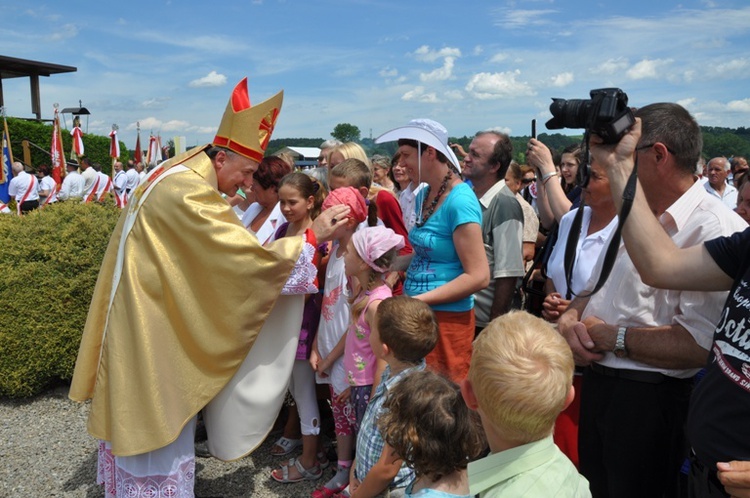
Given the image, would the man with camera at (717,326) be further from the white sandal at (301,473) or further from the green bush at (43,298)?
the green bush at (43,298)

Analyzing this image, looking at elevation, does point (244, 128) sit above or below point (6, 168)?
above

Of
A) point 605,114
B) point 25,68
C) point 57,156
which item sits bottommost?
point 605,114

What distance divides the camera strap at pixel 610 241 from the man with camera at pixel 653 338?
159 millimetres

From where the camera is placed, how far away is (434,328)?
8.43ft

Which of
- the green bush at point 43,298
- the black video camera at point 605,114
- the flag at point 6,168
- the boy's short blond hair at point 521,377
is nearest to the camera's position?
the boy's short blond hair at point 521,377

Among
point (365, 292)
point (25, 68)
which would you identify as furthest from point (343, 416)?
point (25, 68)

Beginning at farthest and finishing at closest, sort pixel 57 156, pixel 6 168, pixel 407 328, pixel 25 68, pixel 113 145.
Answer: pixel 25 68 < pixel 113 145 < pixel 57 156 < pixel 6 168 < pixel 407 328

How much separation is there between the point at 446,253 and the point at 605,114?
1.43 metres

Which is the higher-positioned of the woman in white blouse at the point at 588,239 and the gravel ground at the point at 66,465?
the woman in white blouse at the point at 588,239

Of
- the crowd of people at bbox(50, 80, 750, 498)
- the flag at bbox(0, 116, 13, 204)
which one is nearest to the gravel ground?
the crowd of people at bbox(50, 80, 750, 498)

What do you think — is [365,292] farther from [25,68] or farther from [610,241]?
[25,68]

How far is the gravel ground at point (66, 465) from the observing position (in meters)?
3.58

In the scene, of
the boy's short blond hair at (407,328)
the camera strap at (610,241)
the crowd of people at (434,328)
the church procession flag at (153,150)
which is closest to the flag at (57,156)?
the church procession flag at (153,150)

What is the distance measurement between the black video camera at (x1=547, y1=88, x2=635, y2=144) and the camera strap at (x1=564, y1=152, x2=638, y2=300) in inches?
5.0
